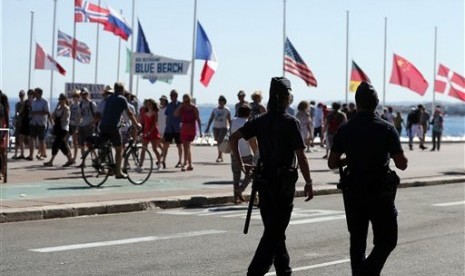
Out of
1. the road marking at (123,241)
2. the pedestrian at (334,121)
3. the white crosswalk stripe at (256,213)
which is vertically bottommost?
the road marking at (123,241)

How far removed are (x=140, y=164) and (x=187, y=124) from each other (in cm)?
375

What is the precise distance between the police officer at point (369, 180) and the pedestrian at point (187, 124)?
15294mm

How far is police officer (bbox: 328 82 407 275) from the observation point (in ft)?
26.1

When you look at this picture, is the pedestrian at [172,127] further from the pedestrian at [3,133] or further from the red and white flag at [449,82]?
the red and white flag at [449,82]

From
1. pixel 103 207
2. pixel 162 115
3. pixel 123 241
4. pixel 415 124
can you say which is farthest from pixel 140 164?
pixel 415 124

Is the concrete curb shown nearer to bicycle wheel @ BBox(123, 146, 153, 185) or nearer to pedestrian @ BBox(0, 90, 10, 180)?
bicycle wheel @ BBox(123, 146, 153, 185)

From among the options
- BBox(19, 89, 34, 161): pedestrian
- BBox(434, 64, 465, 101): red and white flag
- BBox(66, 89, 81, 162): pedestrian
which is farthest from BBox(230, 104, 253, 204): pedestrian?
BBox(434, 64, 465, 101): red and white flag

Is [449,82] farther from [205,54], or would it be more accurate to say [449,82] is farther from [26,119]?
[26,119]

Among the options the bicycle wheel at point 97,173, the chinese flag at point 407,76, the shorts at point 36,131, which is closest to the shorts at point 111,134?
the bicycle wheel at point 97,173

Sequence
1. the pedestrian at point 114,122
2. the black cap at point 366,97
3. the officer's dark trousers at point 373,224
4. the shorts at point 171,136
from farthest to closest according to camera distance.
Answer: the shorts at point 171,136
the pedestrian at point 114,122
the black cap at point 366,97
the officer's dark trousers at point 373,224

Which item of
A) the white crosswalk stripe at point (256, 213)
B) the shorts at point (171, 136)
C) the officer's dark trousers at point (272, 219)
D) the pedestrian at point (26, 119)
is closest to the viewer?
the officer's dark trousers at point (272, 219)

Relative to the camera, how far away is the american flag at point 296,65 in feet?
132

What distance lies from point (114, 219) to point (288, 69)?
27.8 meters

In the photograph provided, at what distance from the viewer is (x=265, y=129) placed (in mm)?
8398
